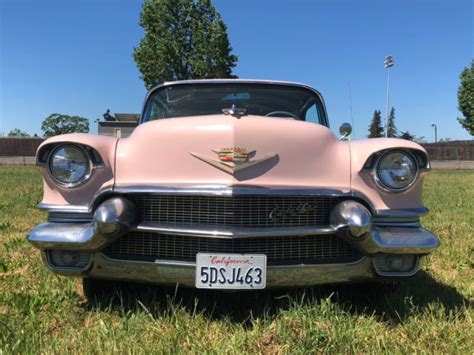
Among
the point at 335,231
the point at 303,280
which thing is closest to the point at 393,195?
the point at 335,231

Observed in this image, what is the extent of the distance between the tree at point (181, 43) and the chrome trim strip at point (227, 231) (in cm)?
2197

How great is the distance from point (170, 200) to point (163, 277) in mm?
399

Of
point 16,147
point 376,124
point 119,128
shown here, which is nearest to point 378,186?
point 119,128

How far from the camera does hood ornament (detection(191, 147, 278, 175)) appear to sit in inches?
87.6

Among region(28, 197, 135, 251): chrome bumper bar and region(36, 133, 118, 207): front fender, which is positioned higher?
region(36, 133, 118, 207): front fender

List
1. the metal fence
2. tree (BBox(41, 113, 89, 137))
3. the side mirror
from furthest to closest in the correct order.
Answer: tree (BBox(41, 113, 89, 137)) → the metal fence → the side mirror

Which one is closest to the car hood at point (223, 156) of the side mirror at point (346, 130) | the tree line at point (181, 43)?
the side mirror at point (346, 130)

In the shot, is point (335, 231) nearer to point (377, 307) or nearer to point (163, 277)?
point (377, 307)

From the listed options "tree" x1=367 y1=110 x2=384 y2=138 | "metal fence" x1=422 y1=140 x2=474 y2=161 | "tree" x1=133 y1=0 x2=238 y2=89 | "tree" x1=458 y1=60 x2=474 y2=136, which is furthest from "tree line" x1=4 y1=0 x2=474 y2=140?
"tree" x1=367 y1=110 x2=384 y2=138

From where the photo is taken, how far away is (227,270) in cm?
214

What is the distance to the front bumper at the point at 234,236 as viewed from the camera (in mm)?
2164

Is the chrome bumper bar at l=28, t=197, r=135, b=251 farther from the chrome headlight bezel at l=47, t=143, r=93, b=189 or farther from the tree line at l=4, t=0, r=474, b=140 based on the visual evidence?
the tree line at l=4, t=0, r=474, b=140

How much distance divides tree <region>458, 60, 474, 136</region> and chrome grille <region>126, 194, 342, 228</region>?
3921 cm

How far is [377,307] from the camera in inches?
103
